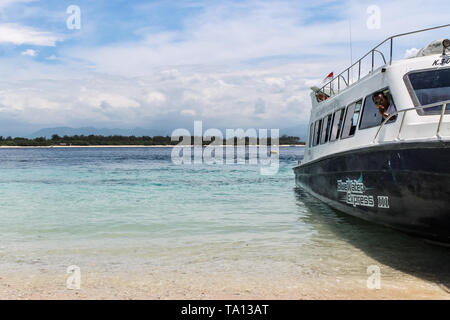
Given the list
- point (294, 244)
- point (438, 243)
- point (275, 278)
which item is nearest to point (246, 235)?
point (294, 244)

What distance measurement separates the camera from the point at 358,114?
980 cm

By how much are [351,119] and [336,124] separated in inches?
57.5

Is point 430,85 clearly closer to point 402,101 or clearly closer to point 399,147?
point 402,101

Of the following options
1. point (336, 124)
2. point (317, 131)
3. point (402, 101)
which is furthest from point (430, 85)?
point (317, 131)

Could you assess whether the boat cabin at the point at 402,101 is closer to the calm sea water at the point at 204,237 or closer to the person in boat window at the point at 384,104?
the person in boat window at the point at 384,104

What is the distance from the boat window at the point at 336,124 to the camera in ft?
37.2

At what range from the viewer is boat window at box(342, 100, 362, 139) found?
9.94 meters

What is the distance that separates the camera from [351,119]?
10320 millimetres

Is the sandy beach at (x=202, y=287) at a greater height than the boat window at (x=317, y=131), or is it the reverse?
the boat window at (x=317, y=131)

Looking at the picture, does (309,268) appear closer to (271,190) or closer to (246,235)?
(246,235)

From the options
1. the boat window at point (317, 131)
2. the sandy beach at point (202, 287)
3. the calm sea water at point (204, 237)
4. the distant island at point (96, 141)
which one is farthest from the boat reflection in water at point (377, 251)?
the distant island at point (96, 141)

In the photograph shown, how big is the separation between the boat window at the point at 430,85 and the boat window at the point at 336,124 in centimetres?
319

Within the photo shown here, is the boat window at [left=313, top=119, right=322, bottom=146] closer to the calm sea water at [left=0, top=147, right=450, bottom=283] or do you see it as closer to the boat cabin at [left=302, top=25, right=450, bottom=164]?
the calm sea water at [left=0, top=147, right=450, bottom=283]
